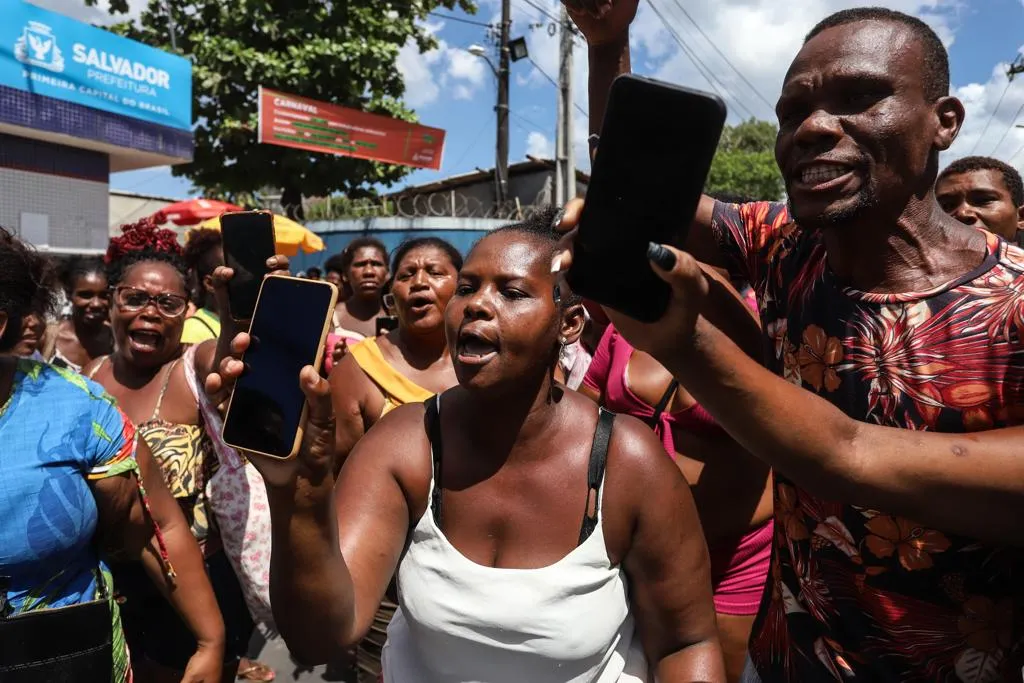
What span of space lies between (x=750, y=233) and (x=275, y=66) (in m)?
16.8

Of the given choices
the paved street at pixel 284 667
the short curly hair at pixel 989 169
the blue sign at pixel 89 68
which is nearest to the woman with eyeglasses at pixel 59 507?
the paved street at pixel 284 667

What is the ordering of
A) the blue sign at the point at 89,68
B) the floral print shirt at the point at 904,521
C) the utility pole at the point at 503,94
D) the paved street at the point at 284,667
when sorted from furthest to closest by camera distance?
the utility pole at the point at 503,94 → the blue sign at the point at 89,68 → the paved street at the point at 284,667 → the floral print shirt at the point at 904,521

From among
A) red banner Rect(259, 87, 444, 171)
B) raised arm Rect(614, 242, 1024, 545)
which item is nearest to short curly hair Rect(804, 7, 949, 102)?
raised arm Rect(614, 242, 1024, 545)

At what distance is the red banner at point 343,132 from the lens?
1563 cm

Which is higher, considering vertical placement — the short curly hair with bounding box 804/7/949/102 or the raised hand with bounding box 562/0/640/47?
the raised hand with bounding box 562/0/640/47

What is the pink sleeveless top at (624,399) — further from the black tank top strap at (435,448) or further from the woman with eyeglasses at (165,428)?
the woman with eyeglasses at (165,428)

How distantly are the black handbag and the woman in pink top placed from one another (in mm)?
1754

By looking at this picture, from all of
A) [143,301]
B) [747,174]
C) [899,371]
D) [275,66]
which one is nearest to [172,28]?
[275,66]

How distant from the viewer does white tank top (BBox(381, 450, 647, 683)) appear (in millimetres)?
1580

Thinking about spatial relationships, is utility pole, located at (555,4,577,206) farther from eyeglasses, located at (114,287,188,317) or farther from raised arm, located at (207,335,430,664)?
raised arm, located at (207,335,430,664)

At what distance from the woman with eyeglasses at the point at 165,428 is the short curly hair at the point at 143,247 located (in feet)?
0.08

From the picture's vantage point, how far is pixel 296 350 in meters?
1.26

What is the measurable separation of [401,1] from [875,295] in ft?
62.2

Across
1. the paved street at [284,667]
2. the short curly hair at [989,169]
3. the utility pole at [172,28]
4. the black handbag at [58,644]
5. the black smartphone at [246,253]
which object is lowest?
the paved street at [284,667]
